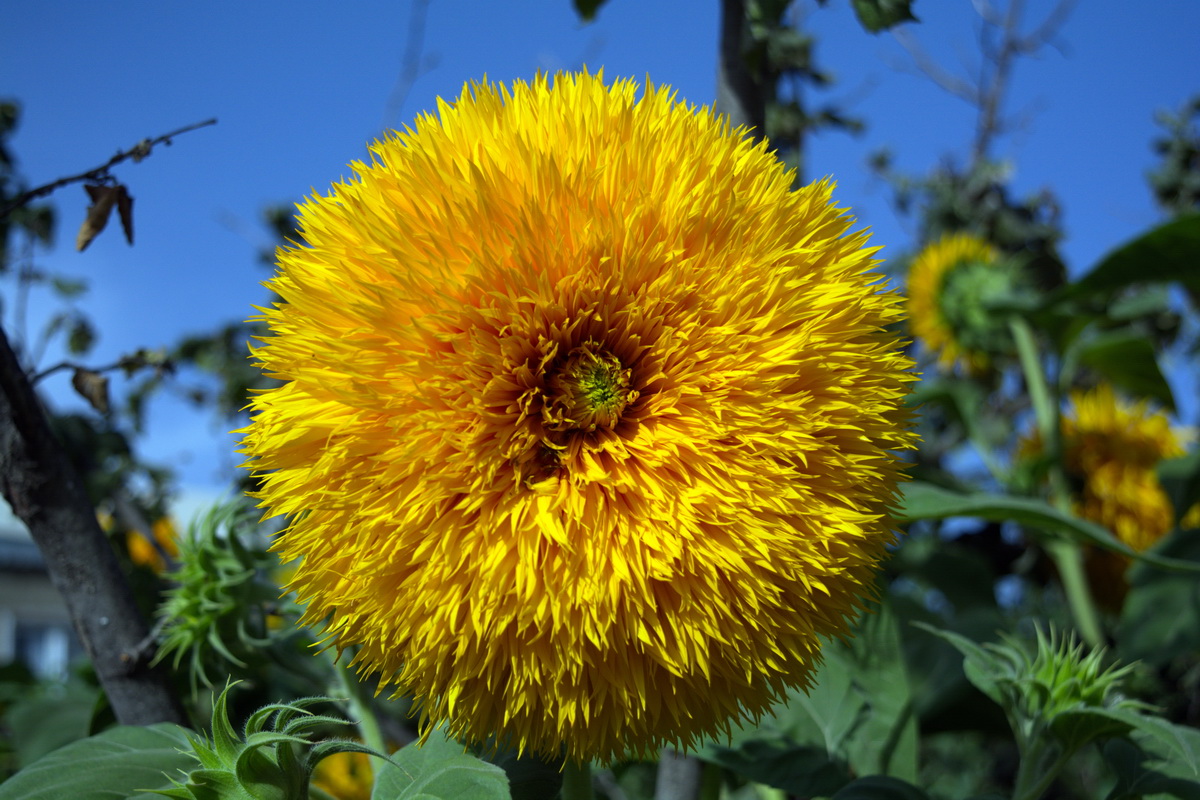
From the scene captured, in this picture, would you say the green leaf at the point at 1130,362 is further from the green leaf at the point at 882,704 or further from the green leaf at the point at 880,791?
the green leaf at the point at 880,791

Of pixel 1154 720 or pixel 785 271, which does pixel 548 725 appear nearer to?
pixel 785 271

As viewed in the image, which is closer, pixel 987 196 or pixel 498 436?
pixel 498 436

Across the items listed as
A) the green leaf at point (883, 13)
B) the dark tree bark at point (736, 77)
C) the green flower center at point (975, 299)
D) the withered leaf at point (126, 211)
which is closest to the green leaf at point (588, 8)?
the dark tree bark at point (736, 77)

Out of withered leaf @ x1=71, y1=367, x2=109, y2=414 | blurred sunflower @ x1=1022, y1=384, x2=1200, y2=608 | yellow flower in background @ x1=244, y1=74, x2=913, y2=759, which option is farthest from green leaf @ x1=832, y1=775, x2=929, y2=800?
blurred sunflower @ x1=1022, y1=384, x2=1200, y2=608

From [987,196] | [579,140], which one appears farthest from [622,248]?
[987,196]

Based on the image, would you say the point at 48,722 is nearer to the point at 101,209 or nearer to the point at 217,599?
the point at 217,599

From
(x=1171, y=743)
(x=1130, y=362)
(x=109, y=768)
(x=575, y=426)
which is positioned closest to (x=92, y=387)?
(x=109, y=768)
